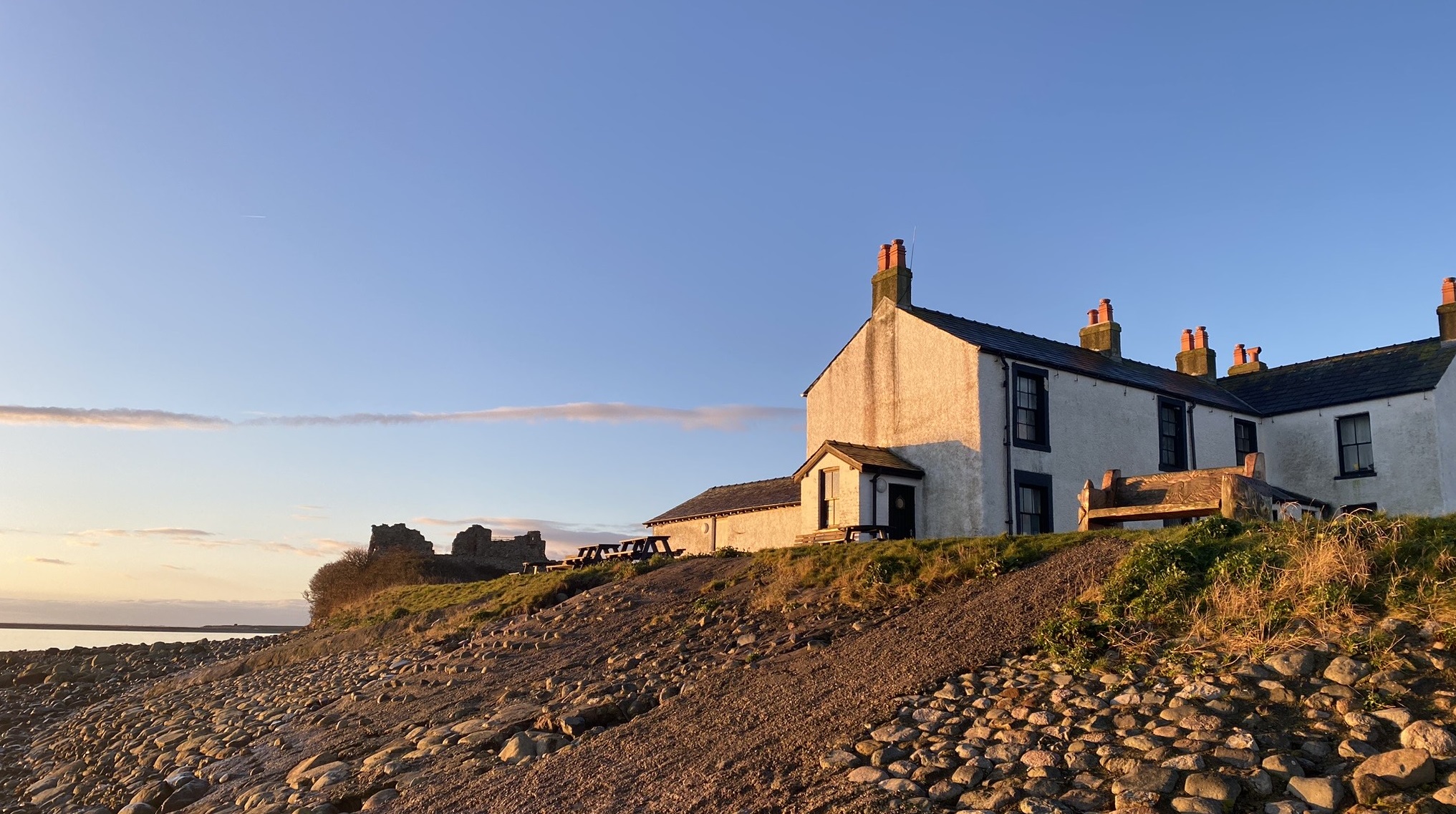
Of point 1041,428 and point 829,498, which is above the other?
point 1041,428

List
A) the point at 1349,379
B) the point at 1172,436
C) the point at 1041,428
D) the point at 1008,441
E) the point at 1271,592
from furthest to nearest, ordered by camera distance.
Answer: the point at 1349,379
the point at 1172,436
the point at 1041,428
the point at 1008,441
the point at 1271,592

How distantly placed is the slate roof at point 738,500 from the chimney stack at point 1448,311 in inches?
798

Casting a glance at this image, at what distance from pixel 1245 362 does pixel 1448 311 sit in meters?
8.19

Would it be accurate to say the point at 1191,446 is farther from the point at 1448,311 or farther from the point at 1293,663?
Answer: the point at 1293,663

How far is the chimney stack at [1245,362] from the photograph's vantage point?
37.8 meters

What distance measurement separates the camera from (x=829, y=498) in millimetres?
26203

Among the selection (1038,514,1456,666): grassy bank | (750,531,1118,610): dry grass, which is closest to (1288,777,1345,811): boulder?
(1038,514,1456,666): grassy bank

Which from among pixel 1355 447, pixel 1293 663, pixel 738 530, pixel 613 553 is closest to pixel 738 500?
pixel 738 530

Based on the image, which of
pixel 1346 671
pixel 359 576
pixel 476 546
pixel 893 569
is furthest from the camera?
pixel 476 546

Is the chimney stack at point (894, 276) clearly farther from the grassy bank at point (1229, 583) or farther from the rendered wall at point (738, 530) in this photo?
the grassy bank at point (1229, 583)

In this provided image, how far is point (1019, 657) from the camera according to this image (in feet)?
35.8

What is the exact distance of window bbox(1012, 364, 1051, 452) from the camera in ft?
85.6

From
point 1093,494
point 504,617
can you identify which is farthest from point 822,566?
point 504,617

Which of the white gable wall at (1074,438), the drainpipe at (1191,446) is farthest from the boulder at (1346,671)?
the drainpipe at (1191,446)
